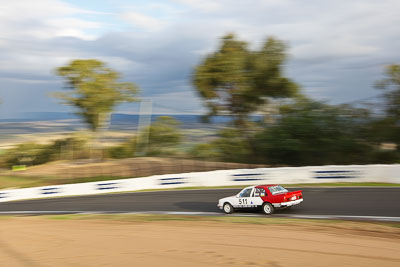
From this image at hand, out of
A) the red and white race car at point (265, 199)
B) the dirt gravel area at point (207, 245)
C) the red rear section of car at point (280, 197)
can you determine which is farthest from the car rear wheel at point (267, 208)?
the dirt gravel area at point (207, 245)

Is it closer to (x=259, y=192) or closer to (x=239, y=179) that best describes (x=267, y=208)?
(x=259, y=192)

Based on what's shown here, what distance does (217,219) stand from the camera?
13.1 metres

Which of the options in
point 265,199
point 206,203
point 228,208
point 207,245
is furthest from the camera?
point 206,203

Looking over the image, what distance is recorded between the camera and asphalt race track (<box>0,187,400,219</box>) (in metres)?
13.3

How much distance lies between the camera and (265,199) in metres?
13.4

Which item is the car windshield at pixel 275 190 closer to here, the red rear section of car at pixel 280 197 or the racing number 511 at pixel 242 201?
the red rear section of car at pixel 280 197

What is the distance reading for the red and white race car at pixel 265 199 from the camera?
13.1 metres

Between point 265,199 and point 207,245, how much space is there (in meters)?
4.73

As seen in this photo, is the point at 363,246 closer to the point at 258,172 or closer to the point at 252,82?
the point at 258,172

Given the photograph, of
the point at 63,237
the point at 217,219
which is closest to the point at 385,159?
the point at 217,219

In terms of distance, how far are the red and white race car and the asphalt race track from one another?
43 centimetres

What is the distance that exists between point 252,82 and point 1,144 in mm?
42149

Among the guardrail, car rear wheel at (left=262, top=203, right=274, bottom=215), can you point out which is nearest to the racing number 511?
car rear wheel at (left=262, top=203, right=274, bottom=215)

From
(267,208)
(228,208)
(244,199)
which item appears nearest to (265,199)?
(267,208)
